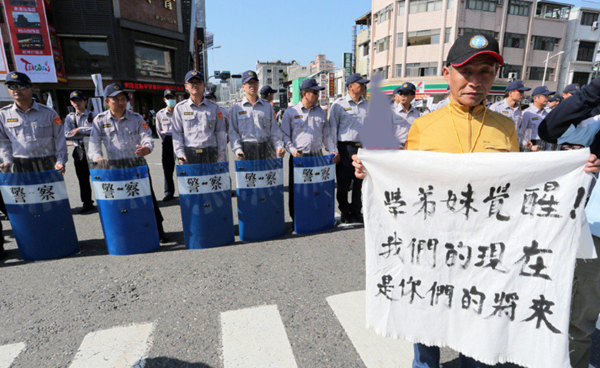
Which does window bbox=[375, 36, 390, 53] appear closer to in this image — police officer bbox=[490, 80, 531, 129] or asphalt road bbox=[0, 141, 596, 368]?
police officer bbox=[490, 80, 531, 129]

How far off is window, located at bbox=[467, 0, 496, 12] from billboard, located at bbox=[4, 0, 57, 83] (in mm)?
39517

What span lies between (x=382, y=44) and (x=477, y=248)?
4406 cm

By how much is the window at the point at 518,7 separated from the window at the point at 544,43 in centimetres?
356

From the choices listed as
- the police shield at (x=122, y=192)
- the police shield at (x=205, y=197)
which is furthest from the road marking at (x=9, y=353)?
the police shield at (x=205, y=197)

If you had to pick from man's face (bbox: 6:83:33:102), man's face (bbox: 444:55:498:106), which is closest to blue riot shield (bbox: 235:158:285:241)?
man's face (bbox: 6:83:33:102)

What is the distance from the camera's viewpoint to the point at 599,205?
192cm

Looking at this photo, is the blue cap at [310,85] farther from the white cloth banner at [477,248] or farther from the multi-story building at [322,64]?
the multi-story building at [322,64]

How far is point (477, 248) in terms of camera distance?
1.78m

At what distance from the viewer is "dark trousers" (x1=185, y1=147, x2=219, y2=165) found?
434 cm

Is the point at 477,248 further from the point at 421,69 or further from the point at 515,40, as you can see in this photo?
the point at 515,40

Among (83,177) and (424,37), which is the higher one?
(424,37)

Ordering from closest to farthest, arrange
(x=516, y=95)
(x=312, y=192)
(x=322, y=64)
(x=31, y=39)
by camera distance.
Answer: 1. (x=312, y=192)
2. (x=516, y=95)
3. (x=31, y=39)
4. (x=322, y=64)

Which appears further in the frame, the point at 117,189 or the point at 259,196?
the point at 259,196

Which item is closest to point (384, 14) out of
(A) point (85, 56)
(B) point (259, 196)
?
(A) point (85, 56)
